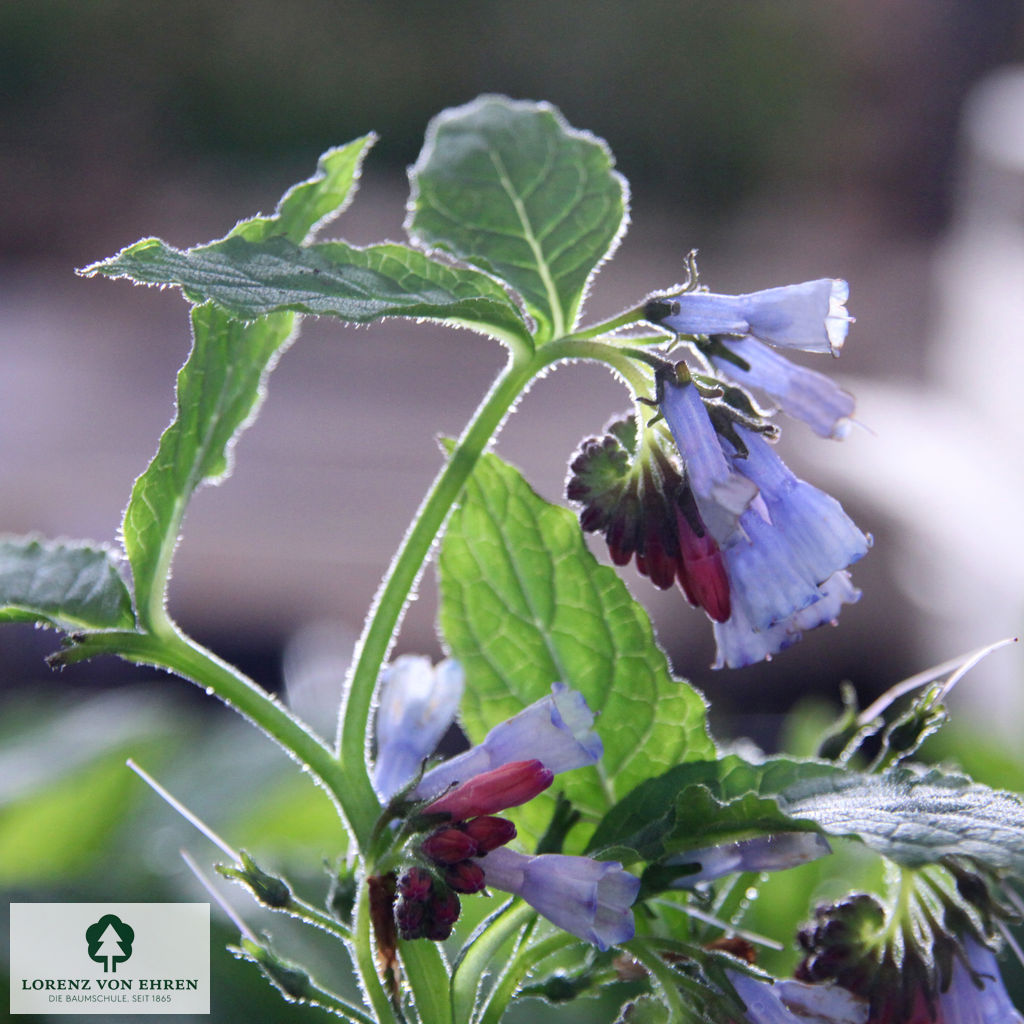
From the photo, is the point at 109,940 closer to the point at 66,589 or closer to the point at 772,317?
the point at 66,589

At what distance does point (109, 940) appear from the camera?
62 cm

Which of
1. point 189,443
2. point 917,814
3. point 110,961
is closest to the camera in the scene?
point 917,814

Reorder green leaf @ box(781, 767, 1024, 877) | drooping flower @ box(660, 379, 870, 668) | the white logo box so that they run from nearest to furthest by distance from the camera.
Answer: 1. green leaf @ box(781, 767, 1024, 877)
2. drooping flower @ box(660, 379, 870, 668)
3. the white logo box

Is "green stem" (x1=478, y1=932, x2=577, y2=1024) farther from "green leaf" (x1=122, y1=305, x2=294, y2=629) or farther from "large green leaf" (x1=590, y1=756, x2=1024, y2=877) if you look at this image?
"green leaf" (x1=122, y1=305, x2=294, y2=629)

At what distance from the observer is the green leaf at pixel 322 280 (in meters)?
0.43

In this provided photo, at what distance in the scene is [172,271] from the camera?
1.41 feet

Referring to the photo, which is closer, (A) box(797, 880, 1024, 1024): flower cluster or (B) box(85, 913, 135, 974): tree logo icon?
(A) box(797, 880, 1024, 1024): flower cluster

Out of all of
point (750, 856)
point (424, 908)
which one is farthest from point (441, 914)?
point (750, 856)

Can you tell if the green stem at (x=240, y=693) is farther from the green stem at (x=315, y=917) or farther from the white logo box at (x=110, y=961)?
the white logo box at (x=110, y=961)

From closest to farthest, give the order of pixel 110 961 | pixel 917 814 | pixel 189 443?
pixel 917 814, pixel 189 443, pixel 110 961

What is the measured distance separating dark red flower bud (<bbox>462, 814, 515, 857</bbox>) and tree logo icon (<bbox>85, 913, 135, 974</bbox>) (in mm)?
245

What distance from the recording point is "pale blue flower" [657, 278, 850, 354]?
1.54ft

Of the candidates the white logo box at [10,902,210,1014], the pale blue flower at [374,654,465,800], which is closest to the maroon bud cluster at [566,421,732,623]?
the pale blue flower at [374,654,465,800]

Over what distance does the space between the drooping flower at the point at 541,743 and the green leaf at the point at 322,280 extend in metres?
0.13
